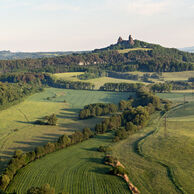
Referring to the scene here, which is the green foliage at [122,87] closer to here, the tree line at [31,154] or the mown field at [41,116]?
the mown field at [41,116]

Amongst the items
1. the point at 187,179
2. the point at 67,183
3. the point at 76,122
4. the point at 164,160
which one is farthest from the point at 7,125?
the point at 187,179

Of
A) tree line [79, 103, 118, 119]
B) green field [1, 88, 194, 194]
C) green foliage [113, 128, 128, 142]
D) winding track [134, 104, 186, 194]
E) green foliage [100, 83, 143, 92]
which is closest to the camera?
winding track [134, 104, 186, 194]

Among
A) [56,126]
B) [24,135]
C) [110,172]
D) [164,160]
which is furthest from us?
[56,126]

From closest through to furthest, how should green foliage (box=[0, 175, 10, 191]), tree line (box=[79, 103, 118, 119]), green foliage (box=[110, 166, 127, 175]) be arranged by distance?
1. green foliage (box=[0, 175, 10, 191])
2. green foliage (box=[110, 166, 127, 175])
3. tree line (box=[79, 103, 118, 119])

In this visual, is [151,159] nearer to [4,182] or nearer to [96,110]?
[4,182]

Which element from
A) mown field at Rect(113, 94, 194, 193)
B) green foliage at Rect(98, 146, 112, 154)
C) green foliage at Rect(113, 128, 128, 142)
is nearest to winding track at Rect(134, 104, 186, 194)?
mown field at Rect(113, 94, 194, 193)

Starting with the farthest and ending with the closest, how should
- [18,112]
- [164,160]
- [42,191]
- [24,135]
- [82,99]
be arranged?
[82,99] → [18,112] → [24,135] → [164,160] → [42,191]

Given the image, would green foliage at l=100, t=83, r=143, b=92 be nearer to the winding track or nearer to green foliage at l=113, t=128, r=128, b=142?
the winding track

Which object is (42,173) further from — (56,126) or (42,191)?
(56,126)
